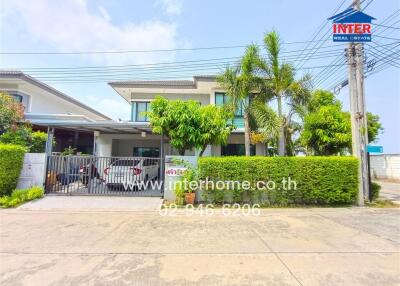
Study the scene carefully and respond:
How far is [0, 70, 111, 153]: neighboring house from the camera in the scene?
14391 millimetres

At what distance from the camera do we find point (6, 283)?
3295mm

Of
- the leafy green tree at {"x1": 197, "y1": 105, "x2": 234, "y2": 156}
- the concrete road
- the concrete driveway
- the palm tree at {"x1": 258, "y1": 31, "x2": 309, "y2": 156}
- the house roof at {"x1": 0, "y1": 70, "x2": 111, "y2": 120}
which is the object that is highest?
the house roof at {"x1": 0, "y1": 70, "x2": 111, "y2": 120}

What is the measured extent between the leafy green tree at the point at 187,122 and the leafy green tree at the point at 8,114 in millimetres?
6991

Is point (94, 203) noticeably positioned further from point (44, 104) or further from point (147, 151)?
point (44, 104)

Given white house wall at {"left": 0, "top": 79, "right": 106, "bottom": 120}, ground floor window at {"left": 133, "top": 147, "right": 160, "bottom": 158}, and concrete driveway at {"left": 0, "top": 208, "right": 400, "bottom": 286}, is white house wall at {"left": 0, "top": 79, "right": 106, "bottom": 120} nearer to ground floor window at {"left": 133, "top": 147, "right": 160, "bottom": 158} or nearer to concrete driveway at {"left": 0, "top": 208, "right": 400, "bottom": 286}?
ground floor window at {"left": 133, "top": 147, "right": 160, "bottom": 158}

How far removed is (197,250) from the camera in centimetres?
459

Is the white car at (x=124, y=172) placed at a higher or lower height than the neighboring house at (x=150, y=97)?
lower

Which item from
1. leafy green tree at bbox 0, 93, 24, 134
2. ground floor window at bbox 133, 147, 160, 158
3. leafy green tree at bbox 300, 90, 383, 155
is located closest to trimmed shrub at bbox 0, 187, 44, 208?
leafy green tree at bbox 0, 93, 24, 134

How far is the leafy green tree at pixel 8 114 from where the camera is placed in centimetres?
1117

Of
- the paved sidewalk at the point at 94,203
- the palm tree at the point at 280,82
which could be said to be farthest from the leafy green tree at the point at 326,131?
the paved sidewalk at the point at 94,203

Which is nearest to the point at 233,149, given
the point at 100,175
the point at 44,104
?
the point at 100,175

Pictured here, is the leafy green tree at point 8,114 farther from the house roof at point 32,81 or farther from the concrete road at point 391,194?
the concrete road at point 391,194

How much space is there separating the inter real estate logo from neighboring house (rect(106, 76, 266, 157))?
6.45m

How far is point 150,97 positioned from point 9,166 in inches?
375
